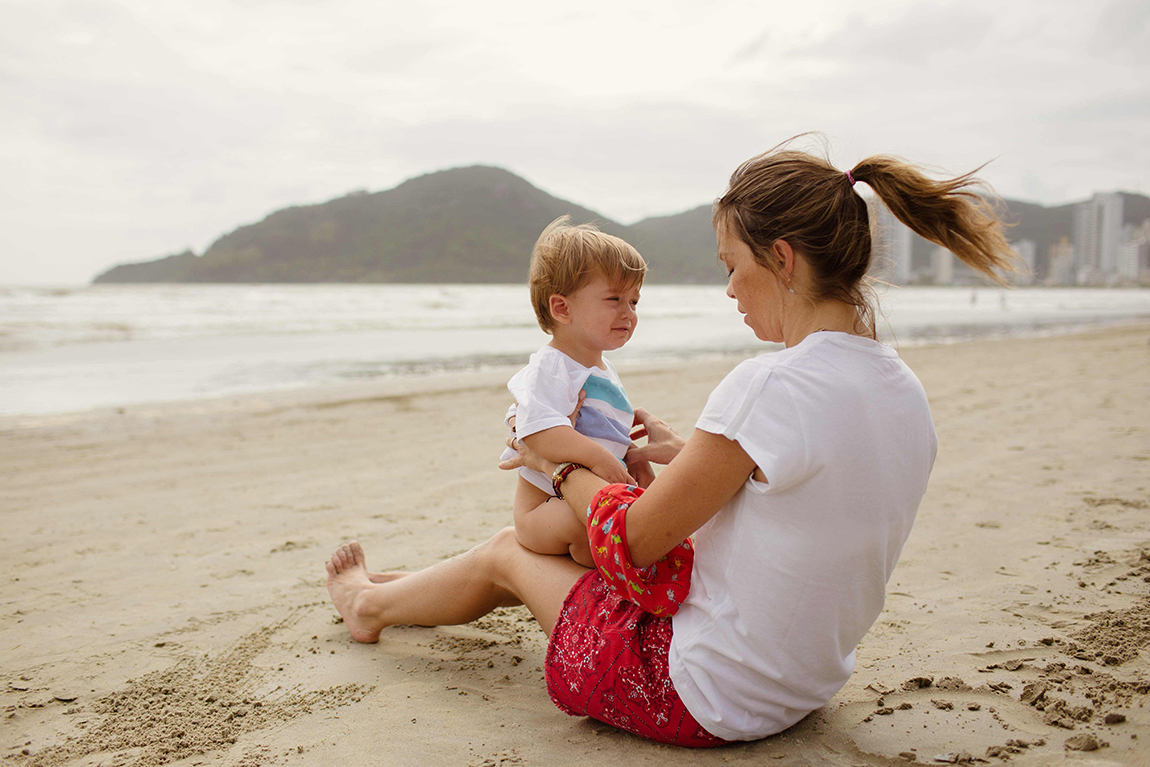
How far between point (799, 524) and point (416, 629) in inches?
73.0

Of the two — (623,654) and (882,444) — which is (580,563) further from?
(882,444)

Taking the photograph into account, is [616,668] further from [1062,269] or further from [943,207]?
[1062,269]

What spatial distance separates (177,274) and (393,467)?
119m

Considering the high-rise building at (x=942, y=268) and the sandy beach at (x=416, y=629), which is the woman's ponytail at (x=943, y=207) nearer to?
the sandy beach at (x=416, y=629)

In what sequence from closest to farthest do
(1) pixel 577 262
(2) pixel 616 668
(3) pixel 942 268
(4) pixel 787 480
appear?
(4) pixel 787 480 < (2) pixel 616 668 < (1) pixel 577 262 < (3) pixel 942 268

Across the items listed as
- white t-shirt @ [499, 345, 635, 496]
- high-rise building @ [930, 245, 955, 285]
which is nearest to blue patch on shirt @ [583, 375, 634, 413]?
white t-shirt @ [499, 345, 635, 496]

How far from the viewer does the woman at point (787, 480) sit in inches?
57.4

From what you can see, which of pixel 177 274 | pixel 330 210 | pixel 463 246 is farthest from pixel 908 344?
pixel 330 210

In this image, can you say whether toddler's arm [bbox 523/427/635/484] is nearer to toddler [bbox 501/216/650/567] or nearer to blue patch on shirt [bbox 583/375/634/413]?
toddler [bbox 501/216/650/567]

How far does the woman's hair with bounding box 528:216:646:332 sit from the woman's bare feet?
4.19 ft

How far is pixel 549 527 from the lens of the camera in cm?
209

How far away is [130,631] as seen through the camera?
281cm

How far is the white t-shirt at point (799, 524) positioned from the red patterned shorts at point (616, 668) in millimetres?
67

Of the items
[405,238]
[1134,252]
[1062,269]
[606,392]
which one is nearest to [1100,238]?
[1062,269]
